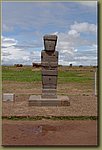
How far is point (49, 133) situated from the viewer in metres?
4.11

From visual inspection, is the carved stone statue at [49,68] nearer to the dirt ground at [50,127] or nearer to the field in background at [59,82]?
the dirt ground at [50,127]

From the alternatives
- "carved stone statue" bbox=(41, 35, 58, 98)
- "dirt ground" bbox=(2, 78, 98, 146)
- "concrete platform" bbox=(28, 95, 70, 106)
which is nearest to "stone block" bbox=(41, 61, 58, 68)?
"carved stone statue" bbox=(41, 35, 58, 98)

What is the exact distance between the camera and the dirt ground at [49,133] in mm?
3791

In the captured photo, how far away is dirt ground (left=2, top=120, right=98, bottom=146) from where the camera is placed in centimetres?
379

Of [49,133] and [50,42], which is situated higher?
[50,42]

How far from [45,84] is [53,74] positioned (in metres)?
0.24

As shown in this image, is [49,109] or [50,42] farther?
[50,42]

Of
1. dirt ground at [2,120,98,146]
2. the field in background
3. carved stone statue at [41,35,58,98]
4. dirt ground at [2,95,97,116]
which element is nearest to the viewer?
dirt ground at [2,120,98,146]

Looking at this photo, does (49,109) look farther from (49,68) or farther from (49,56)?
(49,56)

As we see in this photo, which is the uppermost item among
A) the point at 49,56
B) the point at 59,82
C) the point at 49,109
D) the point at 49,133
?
the point at 49,56

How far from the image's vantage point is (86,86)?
25.1ft

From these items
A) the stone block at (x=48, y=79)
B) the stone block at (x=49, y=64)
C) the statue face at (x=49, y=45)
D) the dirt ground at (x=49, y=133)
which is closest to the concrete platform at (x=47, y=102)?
the stone block at (x=48, y=79)

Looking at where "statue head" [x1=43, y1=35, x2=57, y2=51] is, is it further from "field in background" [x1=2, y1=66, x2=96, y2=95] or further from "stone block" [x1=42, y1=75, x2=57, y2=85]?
"field in background" [x1=2, y1=66, x2=96, y2=95]

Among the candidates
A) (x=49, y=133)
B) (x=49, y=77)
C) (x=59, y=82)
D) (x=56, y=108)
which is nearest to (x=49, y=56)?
(x=49, y=77)
